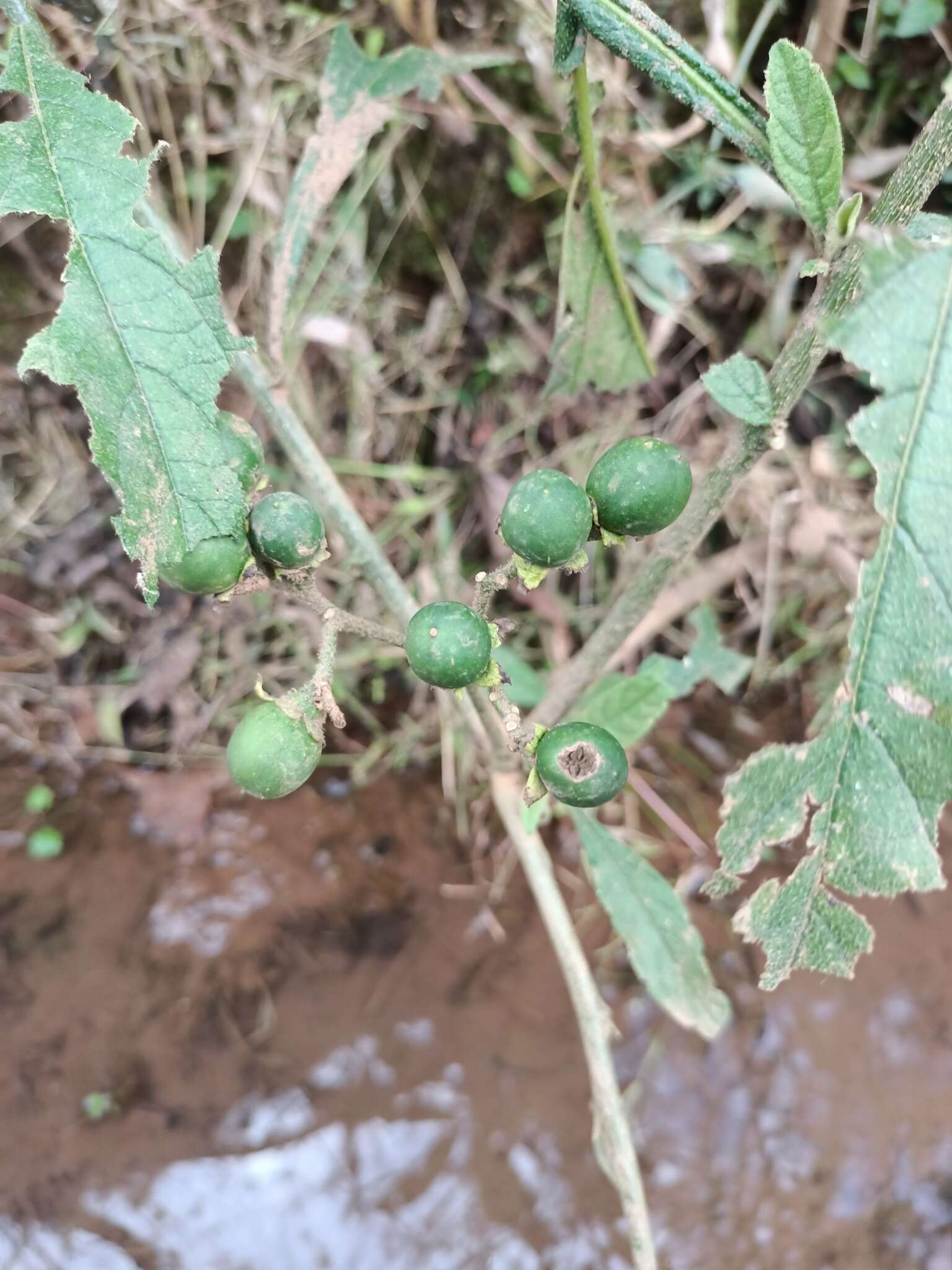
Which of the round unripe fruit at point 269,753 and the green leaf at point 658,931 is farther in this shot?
the green leaf at point 658,931

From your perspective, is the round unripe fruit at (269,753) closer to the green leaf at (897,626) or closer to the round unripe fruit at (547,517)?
the round unripe fruit at (547,517)

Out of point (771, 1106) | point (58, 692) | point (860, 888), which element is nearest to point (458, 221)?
point (58, 692)

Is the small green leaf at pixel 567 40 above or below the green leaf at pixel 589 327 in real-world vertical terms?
above

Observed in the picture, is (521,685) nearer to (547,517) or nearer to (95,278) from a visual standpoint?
(547,517)

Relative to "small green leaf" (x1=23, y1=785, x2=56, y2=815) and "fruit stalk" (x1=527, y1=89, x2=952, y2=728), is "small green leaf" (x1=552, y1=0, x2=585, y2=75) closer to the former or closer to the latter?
"fruit stalk" (x1=527, y1=89, x2=952, y2=728)

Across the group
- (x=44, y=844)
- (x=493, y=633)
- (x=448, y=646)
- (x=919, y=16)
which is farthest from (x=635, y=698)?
(x=919, y=16)

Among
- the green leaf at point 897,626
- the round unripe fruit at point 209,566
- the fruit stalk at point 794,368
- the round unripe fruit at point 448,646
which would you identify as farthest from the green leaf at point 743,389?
the round unripe fruit at point 209,566
